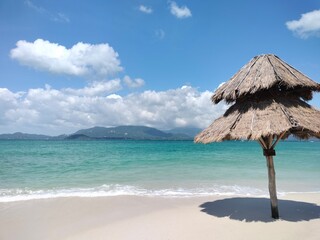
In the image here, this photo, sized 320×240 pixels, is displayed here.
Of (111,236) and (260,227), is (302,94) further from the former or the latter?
(111,236)

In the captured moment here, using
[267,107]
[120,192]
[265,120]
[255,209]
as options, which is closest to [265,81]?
[267,107]

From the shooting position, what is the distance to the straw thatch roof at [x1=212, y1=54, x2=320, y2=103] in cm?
588

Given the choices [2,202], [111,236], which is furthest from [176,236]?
[2,202]

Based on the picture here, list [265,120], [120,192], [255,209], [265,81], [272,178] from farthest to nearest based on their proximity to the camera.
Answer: [120,192], [255,209], [272,178], [265,81], [265,120]

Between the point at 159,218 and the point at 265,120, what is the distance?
3.20 m

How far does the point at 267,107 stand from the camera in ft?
19.4

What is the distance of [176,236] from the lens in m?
5.25

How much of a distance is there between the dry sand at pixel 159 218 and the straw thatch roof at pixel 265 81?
2.70 m

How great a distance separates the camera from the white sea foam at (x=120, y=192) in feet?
30.1

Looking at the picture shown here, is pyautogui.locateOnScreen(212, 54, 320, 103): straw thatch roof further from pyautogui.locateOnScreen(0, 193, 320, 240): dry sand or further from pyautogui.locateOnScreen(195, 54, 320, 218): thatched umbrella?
pyautogui.locateOnScreen(0, 193, 320, 240): dry sand

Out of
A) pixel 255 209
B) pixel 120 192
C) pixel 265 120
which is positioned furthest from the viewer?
pixel 120 192

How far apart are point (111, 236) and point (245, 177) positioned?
30.9ft

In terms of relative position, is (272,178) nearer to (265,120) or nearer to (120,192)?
(265,120)

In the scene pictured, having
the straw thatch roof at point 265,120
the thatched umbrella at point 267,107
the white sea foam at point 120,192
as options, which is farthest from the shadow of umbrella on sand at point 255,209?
the straw thatch roof at point 265,120
